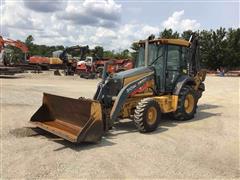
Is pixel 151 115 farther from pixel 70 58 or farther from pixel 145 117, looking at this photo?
pixel 70 58

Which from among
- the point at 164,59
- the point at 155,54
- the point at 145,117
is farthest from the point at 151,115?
the point at 155,54

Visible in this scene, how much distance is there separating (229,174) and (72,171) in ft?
8.38

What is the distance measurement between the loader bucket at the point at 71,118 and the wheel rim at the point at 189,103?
357 centimetres

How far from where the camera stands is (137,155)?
654cm

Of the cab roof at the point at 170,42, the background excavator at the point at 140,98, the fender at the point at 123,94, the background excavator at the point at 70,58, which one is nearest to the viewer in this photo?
the background excavator at the point at 140,98

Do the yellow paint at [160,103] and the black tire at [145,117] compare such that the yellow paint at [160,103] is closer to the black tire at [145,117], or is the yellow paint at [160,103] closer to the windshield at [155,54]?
the black tire at [145,117]

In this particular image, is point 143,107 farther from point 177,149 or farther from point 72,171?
point 72,171

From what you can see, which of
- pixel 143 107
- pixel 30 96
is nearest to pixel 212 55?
pixel 30 96

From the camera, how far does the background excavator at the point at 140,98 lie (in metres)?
7.60

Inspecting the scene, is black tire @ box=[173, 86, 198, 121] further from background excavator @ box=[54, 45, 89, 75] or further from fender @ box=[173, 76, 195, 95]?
background excavator @ box=[54, 45, 89, 75]

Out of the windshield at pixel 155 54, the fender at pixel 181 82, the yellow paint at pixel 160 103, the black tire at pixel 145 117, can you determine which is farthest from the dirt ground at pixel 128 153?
the windshield at pixel 155 54

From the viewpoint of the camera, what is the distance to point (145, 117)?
8.22 m

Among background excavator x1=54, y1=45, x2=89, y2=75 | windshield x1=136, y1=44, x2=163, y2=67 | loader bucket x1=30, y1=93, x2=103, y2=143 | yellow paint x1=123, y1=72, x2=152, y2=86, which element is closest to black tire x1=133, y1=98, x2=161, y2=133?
yellow paint x1=123, y1=72, x2=152, y2=86

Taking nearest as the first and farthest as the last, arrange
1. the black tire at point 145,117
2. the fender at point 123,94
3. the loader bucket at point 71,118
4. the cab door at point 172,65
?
1. the loader bucket at point 71,118
2. the fender at point 123,94
3. the black tire at point 145,117
4. the cab door at point 172,65
